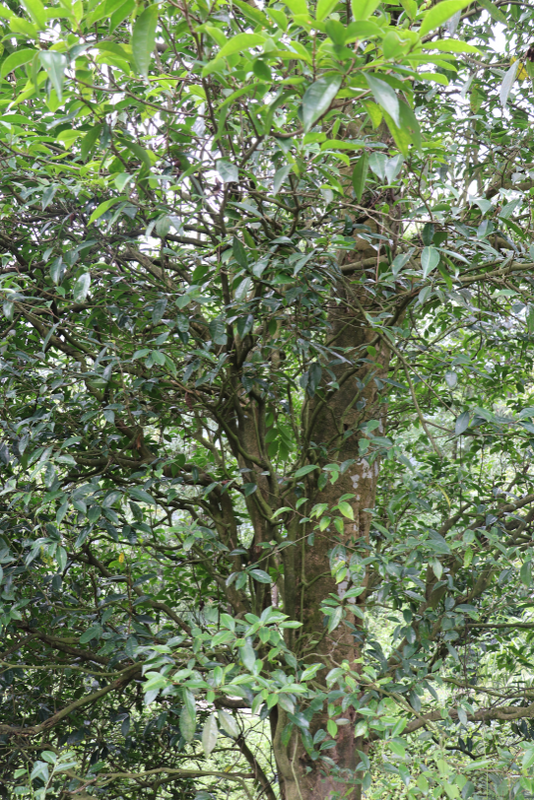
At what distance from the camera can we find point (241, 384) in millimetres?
1971

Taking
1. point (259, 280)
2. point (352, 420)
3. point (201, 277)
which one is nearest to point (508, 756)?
point (352, 420)

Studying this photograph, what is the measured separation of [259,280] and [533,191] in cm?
83

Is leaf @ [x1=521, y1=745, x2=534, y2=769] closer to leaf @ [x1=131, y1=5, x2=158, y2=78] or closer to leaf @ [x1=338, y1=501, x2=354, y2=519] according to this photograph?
leaf @ [x1=338, y1=501, x2=354, y2=519]

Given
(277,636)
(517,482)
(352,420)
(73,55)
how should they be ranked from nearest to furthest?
1. (73,55)
2. (277,636)
3. (352,420)
4. (517,482)

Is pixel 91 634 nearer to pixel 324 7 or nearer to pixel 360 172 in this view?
pixel 360 172

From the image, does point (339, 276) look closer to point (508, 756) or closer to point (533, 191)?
point (533, 191)

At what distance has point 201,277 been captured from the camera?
1.66 metres

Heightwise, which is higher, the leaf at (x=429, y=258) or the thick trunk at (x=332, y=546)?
the leaf at (x=429, y=258)

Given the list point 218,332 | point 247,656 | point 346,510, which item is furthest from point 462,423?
point 247,656

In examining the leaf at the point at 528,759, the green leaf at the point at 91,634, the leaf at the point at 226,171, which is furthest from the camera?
the green leaf at the point at 91,634

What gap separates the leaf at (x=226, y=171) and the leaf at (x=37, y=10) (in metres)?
0.38

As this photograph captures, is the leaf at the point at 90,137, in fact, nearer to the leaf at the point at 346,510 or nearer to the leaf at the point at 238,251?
the leaf at the point at 238,251

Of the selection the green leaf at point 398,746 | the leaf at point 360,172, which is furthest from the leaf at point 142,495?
the leaf at point 360,172

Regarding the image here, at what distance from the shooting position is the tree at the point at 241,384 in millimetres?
1359
